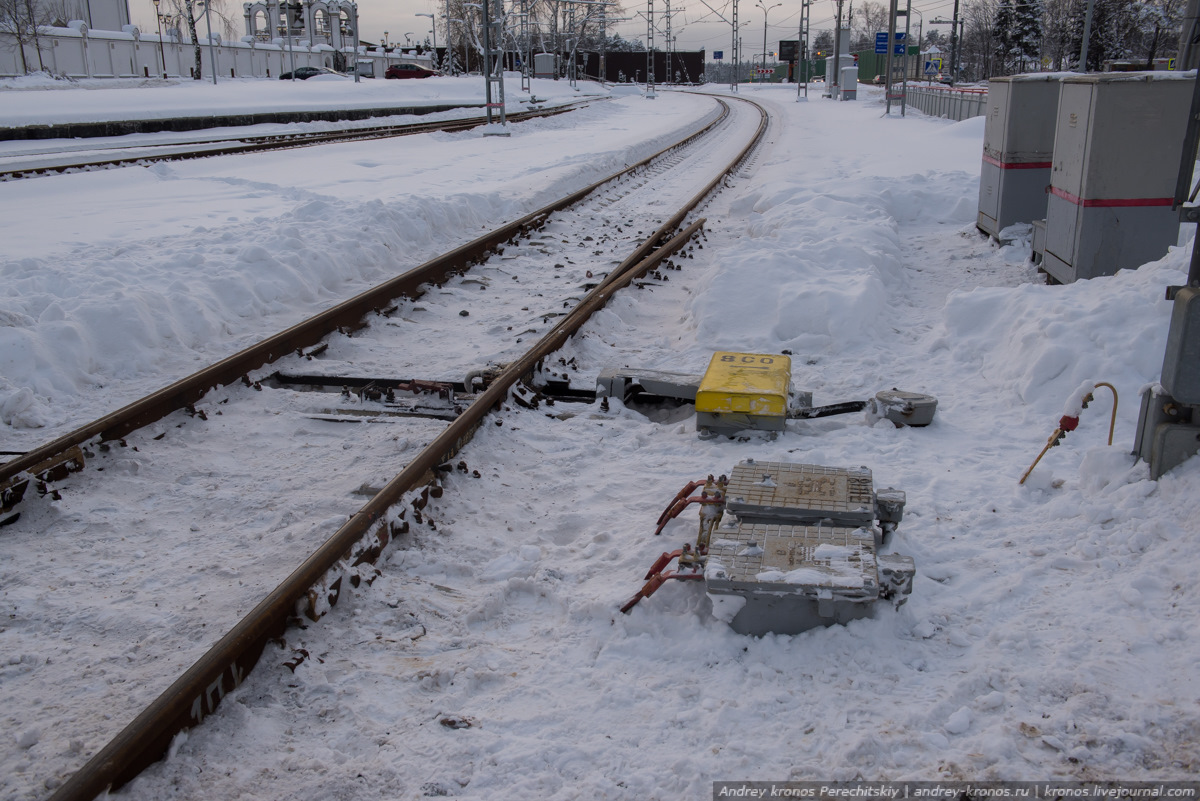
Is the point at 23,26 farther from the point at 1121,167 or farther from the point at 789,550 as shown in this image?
the point at 789,550

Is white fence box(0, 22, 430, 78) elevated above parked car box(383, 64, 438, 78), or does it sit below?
above

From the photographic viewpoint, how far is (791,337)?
7.28 m

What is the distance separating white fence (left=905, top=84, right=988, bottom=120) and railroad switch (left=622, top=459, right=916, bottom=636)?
21.6 metres

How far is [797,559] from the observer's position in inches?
140

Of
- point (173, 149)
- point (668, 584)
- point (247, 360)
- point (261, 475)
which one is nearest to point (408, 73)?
point (173, 149)

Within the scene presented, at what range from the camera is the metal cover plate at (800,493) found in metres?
3.93

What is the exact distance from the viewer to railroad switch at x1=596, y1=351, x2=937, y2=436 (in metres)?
5.38


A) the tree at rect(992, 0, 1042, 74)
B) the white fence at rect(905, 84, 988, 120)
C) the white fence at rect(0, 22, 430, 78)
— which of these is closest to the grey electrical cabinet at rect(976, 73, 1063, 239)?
the white fence at rect(905, 84, 988, 120)

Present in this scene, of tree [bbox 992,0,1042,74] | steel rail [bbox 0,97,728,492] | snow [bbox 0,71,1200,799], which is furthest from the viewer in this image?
tree [bbox 992,0,1042,74]

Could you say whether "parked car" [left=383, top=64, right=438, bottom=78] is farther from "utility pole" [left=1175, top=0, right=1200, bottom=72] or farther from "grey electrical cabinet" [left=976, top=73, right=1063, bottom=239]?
"utility pole" [left=1175, top=0, right=1200, bottom=72]

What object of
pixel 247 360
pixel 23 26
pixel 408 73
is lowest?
pixel 247 360

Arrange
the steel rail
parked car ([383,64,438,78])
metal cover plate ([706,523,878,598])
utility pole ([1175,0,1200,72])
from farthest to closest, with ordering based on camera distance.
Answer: parked car ([383,64,438,78]), the steel rail, utility pole ([1175,0,1200,72]), metal cover plate ([706,523,878,598])

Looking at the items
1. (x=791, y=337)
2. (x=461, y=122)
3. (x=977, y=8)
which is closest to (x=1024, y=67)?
(x=977, y=8)

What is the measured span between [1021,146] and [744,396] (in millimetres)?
6962
